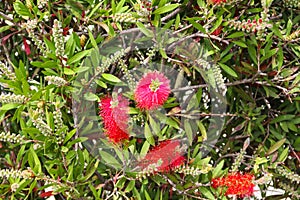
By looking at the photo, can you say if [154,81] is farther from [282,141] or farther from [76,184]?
[282,141]

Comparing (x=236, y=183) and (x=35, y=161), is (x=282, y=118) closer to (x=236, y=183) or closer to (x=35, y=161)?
(x=236, y=183)

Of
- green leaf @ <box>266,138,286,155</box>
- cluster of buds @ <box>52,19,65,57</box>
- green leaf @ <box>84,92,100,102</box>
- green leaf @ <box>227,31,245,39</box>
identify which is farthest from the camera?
green leaf @ <box>266,138,286,155</box>

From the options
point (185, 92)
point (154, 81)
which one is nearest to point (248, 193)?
point (185, 92)

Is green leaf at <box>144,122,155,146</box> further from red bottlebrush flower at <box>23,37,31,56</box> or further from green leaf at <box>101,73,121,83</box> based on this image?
red bottlebrush flower at <box>23,37,31,56</box>

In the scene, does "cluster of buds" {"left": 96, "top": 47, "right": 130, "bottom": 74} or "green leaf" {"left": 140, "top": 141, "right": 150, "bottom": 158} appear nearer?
"cluster of buds" {"left": 96, "top": 47, "right": 130, "bottom": 74}

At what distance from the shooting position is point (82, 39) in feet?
4.58

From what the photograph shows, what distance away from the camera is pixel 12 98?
4.16 ft

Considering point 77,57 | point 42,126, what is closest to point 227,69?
point 77,57

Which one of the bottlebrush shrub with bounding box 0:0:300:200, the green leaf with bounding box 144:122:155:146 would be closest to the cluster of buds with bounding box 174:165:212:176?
the bottlebrush shrub with bounding box 0:0:300:200

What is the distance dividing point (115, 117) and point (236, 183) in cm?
38

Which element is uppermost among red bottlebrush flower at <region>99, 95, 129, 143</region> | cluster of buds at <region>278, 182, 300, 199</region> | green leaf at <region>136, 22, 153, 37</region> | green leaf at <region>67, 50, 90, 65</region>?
green leaf at <region>136, 22, 153, 37</region>

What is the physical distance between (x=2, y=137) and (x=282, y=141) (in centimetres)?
78

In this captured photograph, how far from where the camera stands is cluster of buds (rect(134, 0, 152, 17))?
1.31 m

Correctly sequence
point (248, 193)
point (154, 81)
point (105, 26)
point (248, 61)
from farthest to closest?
point (248, 61) → point (248, 193) → point (105, 26) → point (154, 81)
